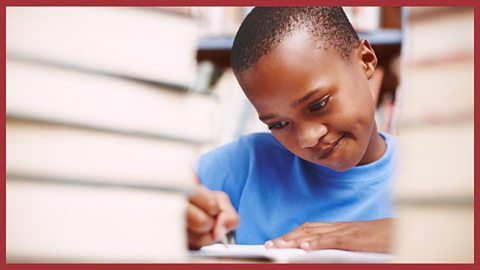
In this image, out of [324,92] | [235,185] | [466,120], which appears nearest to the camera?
[466,120]

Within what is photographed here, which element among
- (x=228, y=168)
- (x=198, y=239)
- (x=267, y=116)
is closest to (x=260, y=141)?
(x=228, y=168)

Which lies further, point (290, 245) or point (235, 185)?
point (235, 185)

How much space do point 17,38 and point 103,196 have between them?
0.69 feet

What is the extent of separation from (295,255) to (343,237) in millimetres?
119

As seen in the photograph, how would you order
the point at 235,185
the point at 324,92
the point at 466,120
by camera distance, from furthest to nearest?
the point at 235,185 → the point at 324,92 → the point at 466,120

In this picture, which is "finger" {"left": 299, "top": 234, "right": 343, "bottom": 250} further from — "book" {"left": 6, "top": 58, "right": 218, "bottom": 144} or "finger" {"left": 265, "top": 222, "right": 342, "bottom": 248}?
"book" {"left": 6, "top": 58, "right": 218, "bottom": 144}

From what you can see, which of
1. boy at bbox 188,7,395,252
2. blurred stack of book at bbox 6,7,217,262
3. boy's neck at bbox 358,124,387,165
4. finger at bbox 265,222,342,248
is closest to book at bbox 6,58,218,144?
blurred stack of book at bbox 6,7,217,262

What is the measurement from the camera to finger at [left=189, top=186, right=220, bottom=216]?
660mm

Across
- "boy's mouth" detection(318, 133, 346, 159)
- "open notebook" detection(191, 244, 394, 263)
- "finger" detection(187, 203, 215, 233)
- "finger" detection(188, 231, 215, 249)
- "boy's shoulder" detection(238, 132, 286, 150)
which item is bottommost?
"open notebook" detection(191, 244, 394, 263)

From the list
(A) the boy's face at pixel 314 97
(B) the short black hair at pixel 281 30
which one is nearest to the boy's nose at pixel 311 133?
(A) the boy's face at pixel 314 97

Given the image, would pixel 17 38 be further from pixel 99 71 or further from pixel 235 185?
pixel 235 185

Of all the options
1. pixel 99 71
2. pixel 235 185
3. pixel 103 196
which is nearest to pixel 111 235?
pixel 103 196

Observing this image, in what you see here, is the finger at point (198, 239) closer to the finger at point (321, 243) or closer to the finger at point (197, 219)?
the finger at point (197, 219)

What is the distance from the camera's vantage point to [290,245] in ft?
2.45
